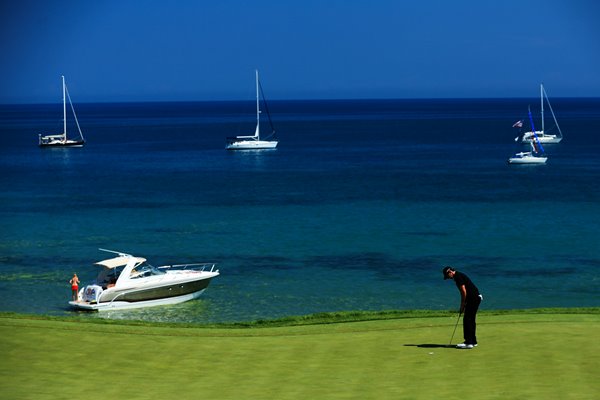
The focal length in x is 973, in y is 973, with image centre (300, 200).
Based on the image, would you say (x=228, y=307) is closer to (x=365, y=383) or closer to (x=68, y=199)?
(x=365, y=383)

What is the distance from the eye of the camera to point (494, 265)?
4528 cm

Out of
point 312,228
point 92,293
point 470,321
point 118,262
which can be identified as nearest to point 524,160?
point 312,228

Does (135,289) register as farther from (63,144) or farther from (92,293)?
(63,144)

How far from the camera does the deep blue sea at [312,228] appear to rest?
126 ft

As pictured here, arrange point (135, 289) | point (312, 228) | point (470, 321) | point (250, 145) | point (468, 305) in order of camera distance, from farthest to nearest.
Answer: point (250, 145), point (312, 228), point (135, 289), point (468, 305), point (470, 321)

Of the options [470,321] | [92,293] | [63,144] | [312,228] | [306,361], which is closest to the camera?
[306,361]

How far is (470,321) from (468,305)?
0.50m

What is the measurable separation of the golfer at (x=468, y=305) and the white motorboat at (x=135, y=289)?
19.8m

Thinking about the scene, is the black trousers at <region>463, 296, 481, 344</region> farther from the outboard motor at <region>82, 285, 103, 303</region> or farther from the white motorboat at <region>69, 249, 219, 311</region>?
the outboard motor at <region>82, 285, 103, 303</region>

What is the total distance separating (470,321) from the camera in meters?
17.6

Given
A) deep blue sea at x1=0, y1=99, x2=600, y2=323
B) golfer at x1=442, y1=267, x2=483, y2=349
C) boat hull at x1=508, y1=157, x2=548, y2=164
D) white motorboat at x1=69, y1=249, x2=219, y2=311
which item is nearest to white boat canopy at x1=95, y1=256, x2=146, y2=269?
white motorboat at x1=69, y1=249, x2=219, y2=311

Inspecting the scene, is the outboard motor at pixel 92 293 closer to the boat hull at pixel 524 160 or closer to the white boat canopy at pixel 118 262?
the white boat canopy at pixel 118 262

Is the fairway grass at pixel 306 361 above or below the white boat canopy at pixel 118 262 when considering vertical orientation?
above

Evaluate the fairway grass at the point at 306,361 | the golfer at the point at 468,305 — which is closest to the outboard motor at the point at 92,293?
the fairway grass at the point at 306,361
